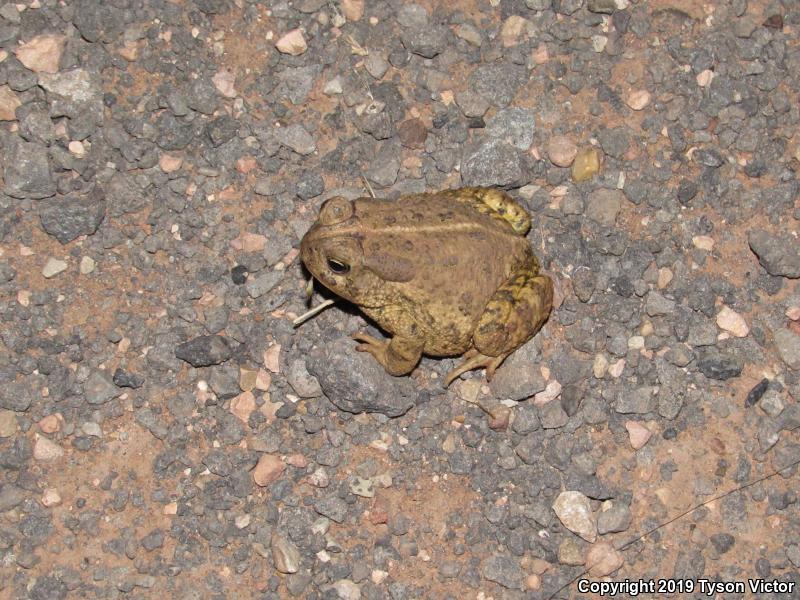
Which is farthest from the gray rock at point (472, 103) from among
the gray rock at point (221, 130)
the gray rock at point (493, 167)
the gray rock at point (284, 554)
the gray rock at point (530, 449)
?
the gray rock at point (284, 554)

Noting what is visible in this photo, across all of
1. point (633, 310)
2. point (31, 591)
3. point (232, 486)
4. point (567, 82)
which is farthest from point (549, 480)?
point (31, 591)

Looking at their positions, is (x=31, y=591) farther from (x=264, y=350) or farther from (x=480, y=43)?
(x=480, y=43)

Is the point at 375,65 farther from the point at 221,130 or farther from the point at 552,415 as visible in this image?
the point at 552,415

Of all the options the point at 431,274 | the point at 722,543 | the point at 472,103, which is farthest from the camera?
the point at 472,103

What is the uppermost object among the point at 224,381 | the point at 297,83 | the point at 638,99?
the point at 638,99

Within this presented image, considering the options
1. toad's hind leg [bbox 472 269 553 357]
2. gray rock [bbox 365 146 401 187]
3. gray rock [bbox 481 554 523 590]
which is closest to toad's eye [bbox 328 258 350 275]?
toad's hind leg [bbox 472 269 553 357]

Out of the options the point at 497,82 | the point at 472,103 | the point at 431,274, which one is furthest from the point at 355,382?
the point at 497,82

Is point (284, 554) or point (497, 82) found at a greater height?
point (497, 82)
